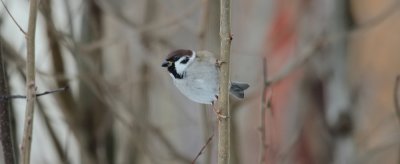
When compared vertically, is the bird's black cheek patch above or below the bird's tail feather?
above

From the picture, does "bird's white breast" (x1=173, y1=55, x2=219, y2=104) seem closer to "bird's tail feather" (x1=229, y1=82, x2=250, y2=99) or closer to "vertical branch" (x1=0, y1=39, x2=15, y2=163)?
"bird's tail feather" (x1=229, y1=82, x2=250, y2=99)

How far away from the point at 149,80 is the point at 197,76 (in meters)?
1.41

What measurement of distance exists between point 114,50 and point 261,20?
167cm

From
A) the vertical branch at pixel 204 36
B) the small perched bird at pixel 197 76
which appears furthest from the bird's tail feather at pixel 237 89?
the vertical branch at pixel 204 36

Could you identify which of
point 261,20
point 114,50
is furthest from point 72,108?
point 261,20

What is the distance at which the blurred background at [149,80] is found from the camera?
227cm

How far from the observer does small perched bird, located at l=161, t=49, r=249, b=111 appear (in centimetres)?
128

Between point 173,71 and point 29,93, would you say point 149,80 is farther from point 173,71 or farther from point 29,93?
point 29,93

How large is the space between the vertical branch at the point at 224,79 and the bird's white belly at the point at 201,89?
18 centimetres

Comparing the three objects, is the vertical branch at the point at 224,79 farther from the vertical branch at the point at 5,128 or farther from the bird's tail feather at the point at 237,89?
the vertical branch at the point at 5,128

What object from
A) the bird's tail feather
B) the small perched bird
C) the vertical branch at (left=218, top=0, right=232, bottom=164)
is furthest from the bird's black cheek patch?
the vertical branch at (left=218, top=0, right=232, bottom=164)

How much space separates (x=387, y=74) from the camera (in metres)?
4.99

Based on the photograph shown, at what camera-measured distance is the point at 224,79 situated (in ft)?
3.52

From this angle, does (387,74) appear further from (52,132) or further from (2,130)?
(2,130)
